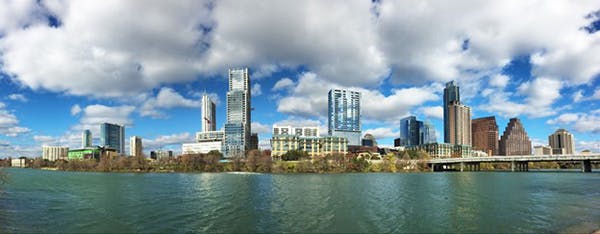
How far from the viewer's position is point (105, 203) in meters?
54.1

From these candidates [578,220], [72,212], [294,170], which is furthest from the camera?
[294,170]

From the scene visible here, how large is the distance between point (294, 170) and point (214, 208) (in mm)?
131870

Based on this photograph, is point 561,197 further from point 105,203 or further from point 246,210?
point 105,203

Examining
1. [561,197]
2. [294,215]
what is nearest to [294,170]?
[561,197]

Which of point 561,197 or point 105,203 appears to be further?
point 561,197

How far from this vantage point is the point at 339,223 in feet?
124

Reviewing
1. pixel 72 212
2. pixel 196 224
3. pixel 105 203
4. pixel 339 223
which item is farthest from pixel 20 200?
pixel 339 223

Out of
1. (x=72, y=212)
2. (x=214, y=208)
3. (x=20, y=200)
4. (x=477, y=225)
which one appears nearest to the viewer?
(x=477, y=225)

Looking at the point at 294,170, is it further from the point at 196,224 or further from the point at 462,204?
the point at 196,224

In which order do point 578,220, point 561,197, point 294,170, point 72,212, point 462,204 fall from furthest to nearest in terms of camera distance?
point 294,170
point 561,197
point 462,204
point 72,212
point 578,220

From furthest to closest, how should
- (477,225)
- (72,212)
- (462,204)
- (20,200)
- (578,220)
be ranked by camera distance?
(20,200), (462,204), (72,212), (578,220), (477,225)

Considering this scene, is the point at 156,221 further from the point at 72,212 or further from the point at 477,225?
the point at 477,225

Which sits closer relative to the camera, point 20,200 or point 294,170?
point 20,200

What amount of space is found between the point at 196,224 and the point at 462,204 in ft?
124
